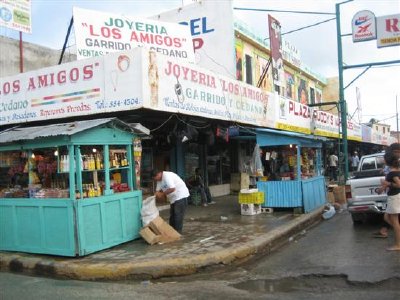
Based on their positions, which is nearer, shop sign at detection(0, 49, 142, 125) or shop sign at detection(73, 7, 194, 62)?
shop sign at detection(0, 49, 142, 125)

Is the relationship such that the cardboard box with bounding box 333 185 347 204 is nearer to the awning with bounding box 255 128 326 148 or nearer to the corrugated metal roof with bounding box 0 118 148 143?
the awning with bounding box 255 128 326 148

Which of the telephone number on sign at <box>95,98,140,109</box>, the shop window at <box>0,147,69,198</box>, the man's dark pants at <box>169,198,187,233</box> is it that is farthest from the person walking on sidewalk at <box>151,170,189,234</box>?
the shop window at <box>0,147,69,198</box>

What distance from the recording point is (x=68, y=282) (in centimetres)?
714

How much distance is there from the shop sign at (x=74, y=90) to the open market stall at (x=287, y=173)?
462 centimetres

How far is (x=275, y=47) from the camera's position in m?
16.1

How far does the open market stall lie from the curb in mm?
4276

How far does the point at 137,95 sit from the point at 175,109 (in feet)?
3.73

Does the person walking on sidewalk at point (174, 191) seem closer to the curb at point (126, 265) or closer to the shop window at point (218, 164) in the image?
the curb at point (126, 265)

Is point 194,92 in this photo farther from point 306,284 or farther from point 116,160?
point 306,284

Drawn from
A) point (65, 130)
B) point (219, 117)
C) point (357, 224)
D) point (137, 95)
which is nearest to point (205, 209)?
point (219, 117)

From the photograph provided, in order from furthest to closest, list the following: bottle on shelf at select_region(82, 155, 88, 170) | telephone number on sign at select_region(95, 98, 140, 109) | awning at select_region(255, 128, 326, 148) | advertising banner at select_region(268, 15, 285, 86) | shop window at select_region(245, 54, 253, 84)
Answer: shop window at select_region(245, 54, 253, 84) → advertising banner at select_region(268, 15, 285, 86) → awning at select_region(255, 128, 326, 148) → telephone number on sign at select_region(95, 98, 140, 109) → bottle on shelf at select_region(82, 155, 88, 170)

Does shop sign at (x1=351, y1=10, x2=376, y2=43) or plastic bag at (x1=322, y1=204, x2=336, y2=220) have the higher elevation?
shop sign at (x1=351, y1=10, x2=376, y2=43)

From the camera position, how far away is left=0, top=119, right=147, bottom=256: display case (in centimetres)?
810

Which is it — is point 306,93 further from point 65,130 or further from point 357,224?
point 65,130
